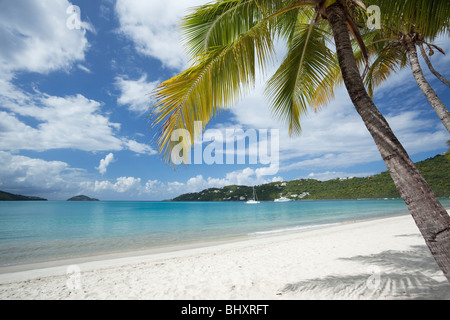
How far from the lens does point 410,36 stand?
532 cm

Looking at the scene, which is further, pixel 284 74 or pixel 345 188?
pixel 345 188

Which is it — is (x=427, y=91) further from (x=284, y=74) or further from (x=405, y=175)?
(x=405, y=175)

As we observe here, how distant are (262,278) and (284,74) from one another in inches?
Answer: 160

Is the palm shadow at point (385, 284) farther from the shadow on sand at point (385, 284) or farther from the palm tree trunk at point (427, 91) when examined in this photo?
the palm tree trunk at point (427, 91)

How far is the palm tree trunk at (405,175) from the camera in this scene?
5.51 feet

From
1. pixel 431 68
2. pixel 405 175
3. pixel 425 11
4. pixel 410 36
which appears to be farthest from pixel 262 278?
pixel 431 68

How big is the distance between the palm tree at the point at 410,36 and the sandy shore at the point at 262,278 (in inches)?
127

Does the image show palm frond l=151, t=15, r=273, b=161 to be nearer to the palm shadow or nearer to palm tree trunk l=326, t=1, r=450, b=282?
palm tree trunk l=326, t=1, r=450, b=282

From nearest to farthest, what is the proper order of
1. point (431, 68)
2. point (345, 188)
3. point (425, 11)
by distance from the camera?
point (425, 11), point (431, 68), point (345, 188)

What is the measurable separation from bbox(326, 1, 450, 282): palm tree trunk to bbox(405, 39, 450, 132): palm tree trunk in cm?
365

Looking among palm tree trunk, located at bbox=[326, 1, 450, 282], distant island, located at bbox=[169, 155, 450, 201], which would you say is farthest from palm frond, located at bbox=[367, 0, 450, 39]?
distant island, located at bbox=[169, 155, 450, 201]

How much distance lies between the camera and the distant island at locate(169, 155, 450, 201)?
46625 mm

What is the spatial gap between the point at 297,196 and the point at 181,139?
3803 inches
